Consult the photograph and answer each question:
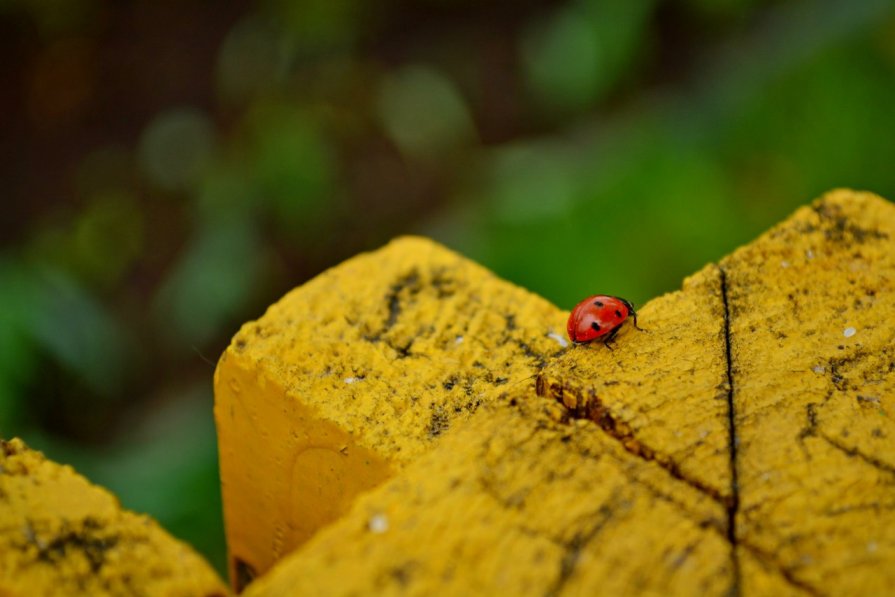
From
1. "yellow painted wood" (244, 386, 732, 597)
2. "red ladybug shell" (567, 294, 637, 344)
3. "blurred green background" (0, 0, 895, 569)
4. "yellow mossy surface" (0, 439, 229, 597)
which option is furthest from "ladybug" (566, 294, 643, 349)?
"blurred green background" (0, 0, 895, 569)

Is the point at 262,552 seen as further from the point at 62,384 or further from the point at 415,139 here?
the point at 415,139

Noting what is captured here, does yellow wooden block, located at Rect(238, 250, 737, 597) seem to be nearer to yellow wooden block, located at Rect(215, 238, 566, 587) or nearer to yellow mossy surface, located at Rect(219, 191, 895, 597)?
yellow mossy surface, located at Rect(219, 191, 895, 597)

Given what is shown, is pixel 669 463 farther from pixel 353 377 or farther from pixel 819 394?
pixel 353 377

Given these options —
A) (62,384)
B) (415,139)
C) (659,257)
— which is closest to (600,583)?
(659,257)

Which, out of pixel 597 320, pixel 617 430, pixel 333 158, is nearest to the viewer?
pixel 617 430

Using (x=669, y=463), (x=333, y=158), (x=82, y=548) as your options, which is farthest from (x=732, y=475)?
(x=333, y=158)

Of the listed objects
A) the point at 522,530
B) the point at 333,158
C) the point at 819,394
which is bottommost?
the point at 522,530

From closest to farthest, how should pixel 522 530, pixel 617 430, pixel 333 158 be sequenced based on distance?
1. pixel 522 530
2. pixel 617 430
3. pixel 333 158

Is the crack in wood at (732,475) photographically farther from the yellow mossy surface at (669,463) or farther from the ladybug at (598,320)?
the ladybug at (598,320)
